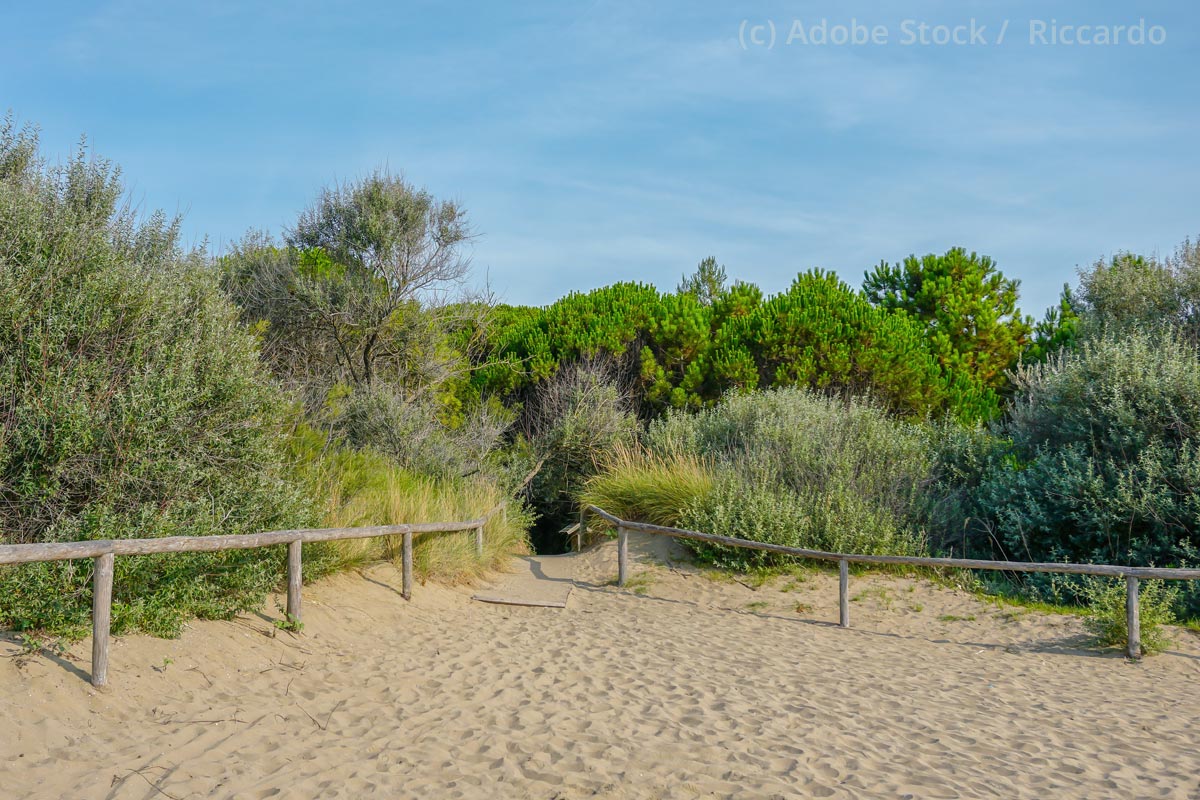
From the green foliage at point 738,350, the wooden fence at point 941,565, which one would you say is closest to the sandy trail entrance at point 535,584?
the wooden fence at point 941,565

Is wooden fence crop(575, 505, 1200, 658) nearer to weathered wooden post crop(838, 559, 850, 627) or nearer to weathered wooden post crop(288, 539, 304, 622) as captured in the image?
weathered wooden post crop(838, 559, 850, 627)

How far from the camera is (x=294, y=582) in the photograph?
7.62 meters

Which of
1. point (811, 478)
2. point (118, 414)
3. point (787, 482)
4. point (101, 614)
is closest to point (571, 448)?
point (787, 482)

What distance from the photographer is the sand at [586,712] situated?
15.8 feet

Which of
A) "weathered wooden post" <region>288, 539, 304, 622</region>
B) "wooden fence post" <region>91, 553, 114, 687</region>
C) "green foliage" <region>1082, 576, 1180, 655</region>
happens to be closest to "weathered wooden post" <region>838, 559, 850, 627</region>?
"green foliage" <region>1082, 576, 1180, 655</region>

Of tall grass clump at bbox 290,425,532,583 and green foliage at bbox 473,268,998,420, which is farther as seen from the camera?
green foliage at bbox 473,268,998,420

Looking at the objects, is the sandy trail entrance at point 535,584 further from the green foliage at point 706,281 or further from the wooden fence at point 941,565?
the green foliage at point 706,281

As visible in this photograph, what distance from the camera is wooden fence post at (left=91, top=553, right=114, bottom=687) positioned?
5402 mm

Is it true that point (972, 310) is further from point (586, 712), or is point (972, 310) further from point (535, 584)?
point (586, 712)

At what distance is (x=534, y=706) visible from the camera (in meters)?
6.37

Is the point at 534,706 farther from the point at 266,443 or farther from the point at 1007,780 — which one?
the point at 266,443

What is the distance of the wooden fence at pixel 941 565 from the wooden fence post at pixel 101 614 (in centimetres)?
745

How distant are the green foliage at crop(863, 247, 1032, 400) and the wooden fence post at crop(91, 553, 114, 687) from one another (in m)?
23.4

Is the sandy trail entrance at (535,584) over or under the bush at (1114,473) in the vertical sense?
under
